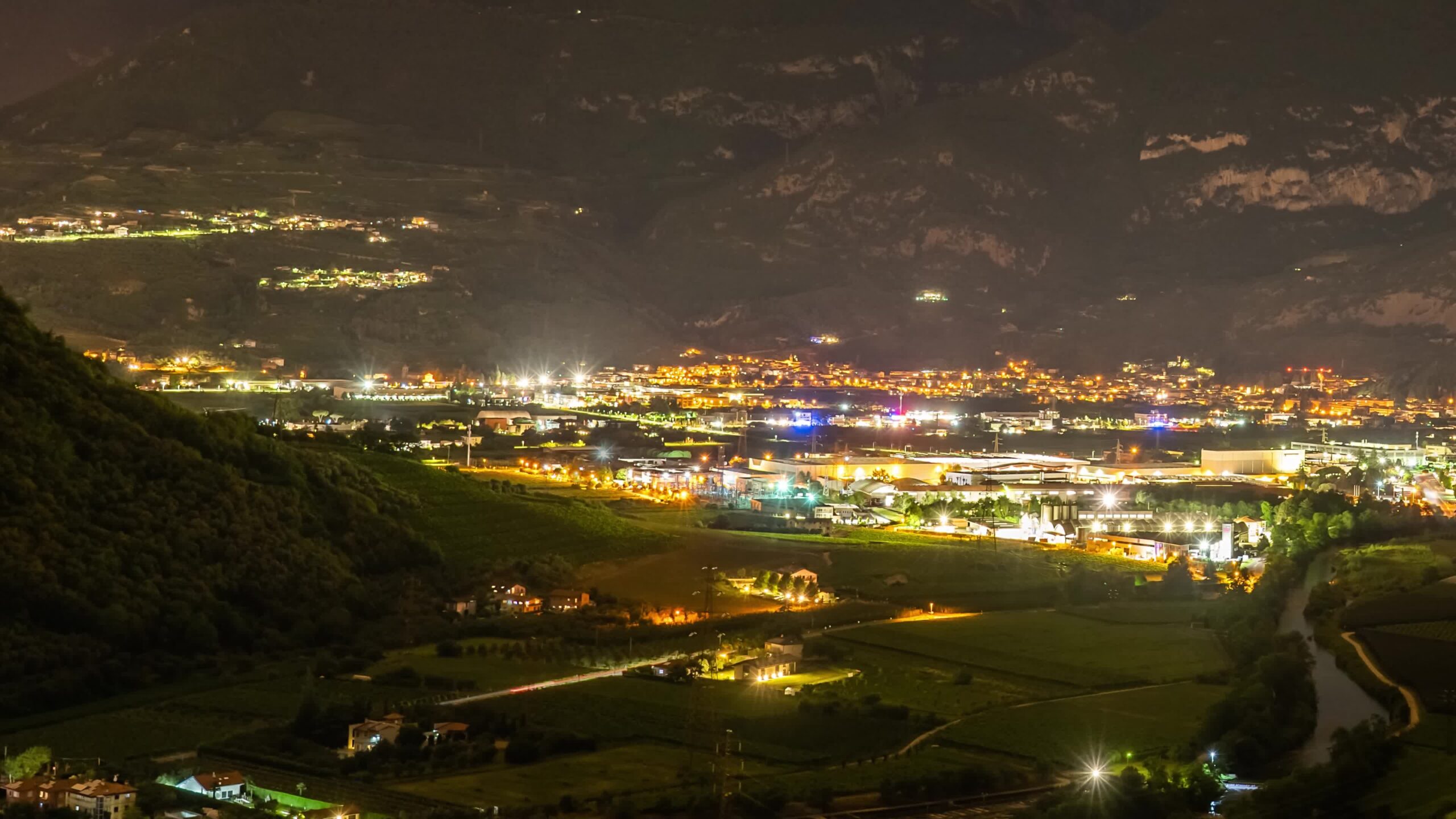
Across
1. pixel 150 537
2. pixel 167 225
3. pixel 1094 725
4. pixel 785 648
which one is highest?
pixel 167 225

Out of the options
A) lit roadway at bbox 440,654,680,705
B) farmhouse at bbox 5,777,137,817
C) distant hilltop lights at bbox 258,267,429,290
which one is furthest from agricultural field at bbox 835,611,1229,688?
distant hilltop lights at bbox 258,267,429,290

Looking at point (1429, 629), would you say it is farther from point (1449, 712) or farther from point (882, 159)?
point (882, 159)

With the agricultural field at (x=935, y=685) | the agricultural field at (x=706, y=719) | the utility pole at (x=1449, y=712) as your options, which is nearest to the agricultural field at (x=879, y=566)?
the agricultural field at (x=935, y=685)

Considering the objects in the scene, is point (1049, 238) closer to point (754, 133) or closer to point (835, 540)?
point (754, 133)

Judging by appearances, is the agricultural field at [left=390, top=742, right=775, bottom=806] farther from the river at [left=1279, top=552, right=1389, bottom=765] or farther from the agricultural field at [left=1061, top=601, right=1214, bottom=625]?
the agricultural field at [left=1061, top=601, right=1214, bottom=625]

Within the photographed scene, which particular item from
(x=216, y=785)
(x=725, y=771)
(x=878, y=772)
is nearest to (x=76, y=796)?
(x=216, y=785)

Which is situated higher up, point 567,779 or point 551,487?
point 551,487

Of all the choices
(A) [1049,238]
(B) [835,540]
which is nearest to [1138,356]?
(A) [1049,238]
